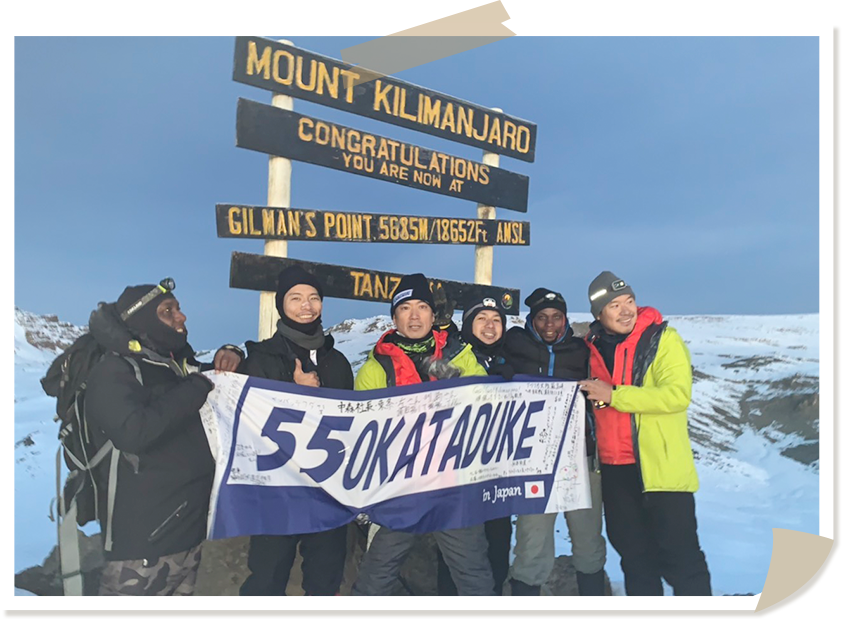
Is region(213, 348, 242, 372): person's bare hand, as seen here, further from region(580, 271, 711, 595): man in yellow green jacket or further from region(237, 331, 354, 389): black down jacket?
region(580, 271, 711, 595): man in yellow green jacket

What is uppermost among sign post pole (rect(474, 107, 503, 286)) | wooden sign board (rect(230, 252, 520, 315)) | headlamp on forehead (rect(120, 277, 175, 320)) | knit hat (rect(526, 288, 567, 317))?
sign post pole (rect(474, 107, 503, 286))

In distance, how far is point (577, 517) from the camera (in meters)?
4.00

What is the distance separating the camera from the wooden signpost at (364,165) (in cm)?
446

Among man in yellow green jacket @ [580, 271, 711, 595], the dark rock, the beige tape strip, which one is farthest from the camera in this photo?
the beige tape strip

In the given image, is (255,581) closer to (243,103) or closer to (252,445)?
(252,445)

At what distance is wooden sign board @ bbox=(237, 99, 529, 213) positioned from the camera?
4.46 metres

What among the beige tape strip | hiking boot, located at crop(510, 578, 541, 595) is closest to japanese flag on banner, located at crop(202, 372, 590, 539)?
hiking boot, located at crop(510, 578, 541, 595)

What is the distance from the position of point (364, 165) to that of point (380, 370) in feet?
6.29

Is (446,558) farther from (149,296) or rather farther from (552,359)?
(149,296)

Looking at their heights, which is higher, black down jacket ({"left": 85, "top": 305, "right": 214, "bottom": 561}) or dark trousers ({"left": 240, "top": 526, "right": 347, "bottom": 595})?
black down jacket ({"left": 85, "top": 305, "right": 214, "bottom": 561})

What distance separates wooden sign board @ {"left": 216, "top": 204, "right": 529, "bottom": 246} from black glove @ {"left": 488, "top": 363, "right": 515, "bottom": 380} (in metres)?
1.57

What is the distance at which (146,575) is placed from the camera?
3.13m

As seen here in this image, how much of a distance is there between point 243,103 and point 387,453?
267cm

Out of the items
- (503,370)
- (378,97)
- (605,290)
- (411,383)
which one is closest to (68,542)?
(411,383)
